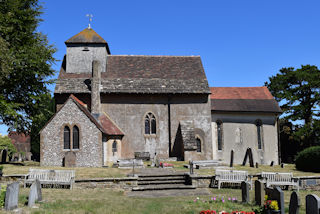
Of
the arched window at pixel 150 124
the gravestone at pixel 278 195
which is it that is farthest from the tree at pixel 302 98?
the gravestone at pixel 278 195

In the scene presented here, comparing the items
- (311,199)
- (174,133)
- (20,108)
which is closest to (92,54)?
(20,108)

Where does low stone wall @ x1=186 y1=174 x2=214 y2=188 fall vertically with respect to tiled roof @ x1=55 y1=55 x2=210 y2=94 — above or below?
below

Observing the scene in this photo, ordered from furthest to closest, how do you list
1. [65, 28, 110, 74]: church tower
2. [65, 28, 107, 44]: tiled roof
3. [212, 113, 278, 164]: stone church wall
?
[212, 113, 278, 164]: stone church wall, [65, 28, 107, 44]: tiled roof, [65, 28, 110, 74]: church tower

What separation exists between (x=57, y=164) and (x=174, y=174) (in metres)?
11.3

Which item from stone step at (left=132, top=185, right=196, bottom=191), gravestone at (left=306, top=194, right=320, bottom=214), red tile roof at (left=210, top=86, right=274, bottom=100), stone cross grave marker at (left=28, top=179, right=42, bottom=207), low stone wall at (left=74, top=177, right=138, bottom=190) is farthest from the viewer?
red tile roof at (left=210, top=86, right=274, bottom=100)

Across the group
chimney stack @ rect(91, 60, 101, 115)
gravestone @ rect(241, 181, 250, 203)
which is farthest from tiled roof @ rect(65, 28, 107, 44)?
gravestone @ rect(241, 181, 250, 203)

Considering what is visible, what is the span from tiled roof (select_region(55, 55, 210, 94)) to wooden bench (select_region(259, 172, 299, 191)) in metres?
15.1

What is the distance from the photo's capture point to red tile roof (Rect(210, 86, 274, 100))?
3746 centimetres

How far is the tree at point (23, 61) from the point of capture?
76.2 feet

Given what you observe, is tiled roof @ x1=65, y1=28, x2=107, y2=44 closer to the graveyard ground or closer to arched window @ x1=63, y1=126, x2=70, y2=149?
arched window @ x1=63, y1=126, x2=70, y2=149

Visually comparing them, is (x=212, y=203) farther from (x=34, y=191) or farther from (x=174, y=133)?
(x=174, y=133)

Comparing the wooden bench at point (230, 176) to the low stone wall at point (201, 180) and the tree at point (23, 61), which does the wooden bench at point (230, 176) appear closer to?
the low stone wall at point (201, 180)

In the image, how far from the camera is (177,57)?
35.8 m

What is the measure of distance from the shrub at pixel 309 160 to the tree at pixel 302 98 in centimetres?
2188
